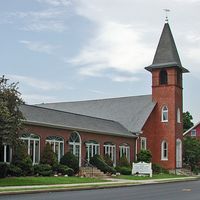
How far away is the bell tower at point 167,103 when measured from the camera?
53.4 m

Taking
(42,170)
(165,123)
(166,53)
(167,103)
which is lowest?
(42,170)

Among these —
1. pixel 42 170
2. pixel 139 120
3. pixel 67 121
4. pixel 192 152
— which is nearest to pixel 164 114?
pixel 139 120

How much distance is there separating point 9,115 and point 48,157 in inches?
397

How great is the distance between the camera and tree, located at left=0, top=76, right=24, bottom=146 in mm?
27031

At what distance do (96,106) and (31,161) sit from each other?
27580 mm

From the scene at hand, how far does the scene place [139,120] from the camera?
5312cm

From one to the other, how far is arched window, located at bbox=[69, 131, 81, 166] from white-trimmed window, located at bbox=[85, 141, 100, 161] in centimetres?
111

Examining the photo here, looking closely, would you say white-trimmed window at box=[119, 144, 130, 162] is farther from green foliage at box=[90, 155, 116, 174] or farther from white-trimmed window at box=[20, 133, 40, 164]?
white-trimmed window at box=[20, 133, 40, 164]

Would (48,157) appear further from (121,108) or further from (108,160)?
(121,108)

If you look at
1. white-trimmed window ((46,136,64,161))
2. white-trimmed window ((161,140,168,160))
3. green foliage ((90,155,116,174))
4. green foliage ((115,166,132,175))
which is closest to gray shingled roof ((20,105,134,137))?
white-trimmed window ((46,136,64,161))

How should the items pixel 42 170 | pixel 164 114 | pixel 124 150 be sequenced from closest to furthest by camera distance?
pixel 42 170, pixel 124 150, pixel 164 114

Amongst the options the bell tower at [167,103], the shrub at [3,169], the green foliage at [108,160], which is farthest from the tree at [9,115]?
the bell tower at [167,103]

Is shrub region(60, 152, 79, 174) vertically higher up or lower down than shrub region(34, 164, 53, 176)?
higher up

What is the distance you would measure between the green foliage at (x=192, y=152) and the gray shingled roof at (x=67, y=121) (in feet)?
30.2
